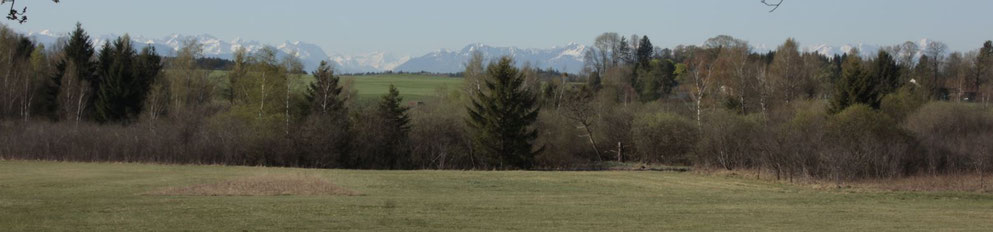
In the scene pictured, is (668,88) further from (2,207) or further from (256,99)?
(2,207)

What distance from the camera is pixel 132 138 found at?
215 feet

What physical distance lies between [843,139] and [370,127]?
35711mm

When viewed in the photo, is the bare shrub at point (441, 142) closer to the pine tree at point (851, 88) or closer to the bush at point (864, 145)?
the bush at point (864, 145)

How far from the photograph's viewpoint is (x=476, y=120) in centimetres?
6631

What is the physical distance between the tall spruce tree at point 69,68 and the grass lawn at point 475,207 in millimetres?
36599

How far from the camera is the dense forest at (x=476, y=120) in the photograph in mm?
59219

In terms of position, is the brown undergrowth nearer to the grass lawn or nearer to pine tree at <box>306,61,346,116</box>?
the grass lawn

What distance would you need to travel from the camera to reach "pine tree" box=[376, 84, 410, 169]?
68.9 m

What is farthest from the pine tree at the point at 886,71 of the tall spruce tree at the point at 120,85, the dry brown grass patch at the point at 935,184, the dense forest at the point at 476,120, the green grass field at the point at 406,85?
the tall spruce tree at the point at 120,85

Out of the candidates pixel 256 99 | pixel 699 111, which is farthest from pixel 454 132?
pixel 699 111

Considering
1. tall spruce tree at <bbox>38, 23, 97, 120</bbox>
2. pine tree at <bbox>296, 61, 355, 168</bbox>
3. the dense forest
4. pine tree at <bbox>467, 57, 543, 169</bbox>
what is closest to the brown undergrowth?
the dense forest

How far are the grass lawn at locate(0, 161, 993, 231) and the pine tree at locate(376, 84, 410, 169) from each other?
1039 inches

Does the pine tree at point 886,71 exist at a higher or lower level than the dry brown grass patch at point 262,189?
higher

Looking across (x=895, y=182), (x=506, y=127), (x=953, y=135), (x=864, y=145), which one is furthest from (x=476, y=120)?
(x=953, y=135)
